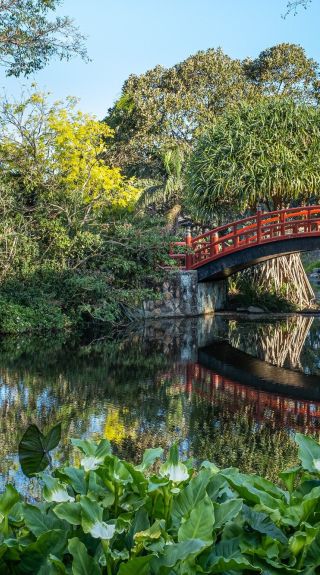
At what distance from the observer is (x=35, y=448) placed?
2748 mm

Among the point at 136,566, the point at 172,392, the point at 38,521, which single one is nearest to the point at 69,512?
the point at 38,521

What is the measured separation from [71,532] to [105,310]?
14524mm

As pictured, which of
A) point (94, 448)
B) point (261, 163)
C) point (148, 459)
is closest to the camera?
point (148, 459)

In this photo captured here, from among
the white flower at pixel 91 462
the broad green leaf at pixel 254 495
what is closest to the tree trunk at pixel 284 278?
the white flower at pixel 91 462

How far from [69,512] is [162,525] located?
0.92 feet

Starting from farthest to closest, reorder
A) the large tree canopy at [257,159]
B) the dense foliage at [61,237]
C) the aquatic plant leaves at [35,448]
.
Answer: the large tree canopy at [257,159], the dense foliage at [61,237], the aquatic plant leaves at [35,448]

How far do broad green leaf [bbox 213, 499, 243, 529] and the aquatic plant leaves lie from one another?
29.6 inches

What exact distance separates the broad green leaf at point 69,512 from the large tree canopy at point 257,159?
17979 mm

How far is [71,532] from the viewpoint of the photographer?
86.5 inches

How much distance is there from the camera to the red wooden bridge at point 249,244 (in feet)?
58.5

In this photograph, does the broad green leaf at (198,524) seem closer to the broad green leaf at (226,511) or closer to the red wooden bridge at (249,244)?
the broad green leaf at (226,511)

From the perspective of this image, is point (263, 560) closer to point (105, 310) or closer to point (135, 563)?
point (135, 563)

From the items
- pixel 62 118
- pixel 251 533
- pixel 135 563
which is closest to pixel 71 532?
pixel 135 563

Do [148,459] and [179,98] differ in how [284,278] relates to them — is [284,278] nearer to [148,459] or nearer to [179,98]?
[179,98]
